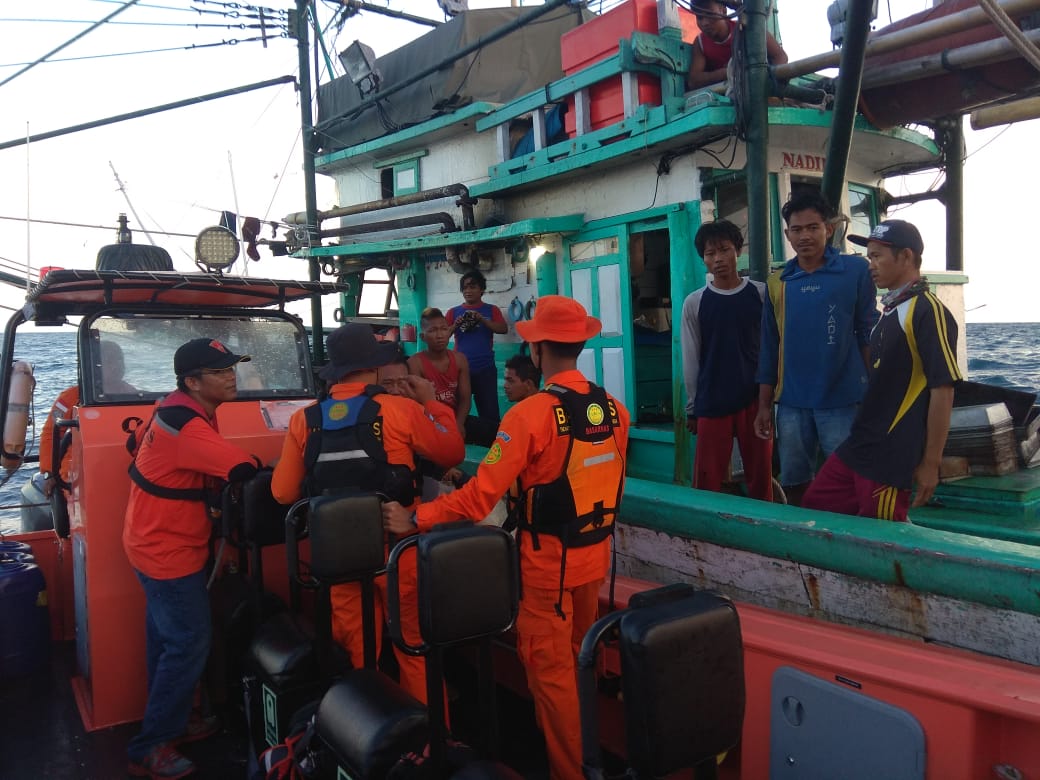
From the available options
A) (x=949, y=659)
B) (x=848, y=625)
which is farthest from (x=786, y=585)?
(x=949, y=659)

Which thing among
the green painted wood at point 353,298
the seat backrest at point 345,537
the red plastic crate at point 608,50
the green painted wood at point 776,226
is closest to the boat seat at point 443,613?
the seat backrest at point 345,537

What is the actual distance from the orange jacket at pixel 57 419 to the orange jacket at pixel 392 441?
1972mm

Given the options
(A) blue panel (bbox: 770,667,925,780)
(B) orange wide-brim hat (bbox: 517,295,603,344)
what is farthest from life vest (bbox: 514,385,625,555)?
(A) blue panel (bbox: 770,667,925,780)

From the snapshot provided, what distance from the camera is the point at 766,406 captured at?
388 cm

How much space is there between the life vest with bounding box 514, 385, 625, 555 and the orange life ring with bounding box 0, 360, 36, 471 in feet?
11.2

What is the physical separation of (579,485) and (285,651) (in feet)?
4.71

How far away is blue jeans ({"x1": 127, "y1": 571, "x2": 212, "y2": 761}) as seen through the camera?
3.37 m

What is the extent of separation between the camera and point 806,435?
3826 mm

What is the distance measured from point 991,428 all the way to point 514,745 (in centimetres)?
304

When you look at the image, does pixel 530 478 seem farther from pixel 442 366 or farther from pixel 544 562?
pixel 442 366

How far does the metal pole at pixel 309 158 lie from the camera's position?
10141 mm

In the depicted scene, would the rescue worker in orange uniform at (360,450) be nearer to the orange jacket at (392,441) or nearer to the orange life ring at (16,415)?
the orange jacket at (392,441)

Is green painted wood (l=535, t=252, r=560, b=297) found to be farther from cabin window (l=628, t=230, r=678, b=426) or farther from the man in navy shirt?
the man in navy shirt

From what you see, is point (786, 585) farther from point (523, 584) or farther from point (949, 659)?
point (523, 584)
